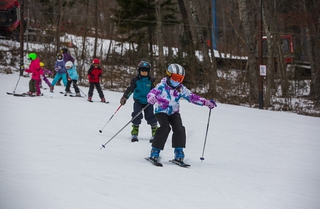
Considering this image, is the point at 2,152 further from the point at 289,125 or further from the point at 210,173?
the point at 289,125

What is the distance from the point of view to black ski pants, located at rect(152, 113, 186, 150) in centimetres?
746

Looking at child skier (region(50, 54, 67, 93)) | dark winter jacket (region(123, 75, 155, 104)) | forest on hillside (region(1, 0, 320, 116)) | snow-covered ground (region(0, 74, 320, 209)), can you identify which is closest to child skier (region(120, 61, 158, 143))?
dark winter jacket (region(123, 75, 155, 104))

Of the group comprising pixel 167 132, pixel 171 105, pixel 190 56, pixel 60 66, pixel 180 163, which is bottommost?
pixel 180 163

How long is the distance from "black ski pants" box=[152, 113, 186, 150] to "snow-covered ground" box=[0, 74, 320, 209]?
352mm

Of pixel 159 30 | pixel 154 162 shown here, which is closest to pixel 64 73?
pixel 159 30

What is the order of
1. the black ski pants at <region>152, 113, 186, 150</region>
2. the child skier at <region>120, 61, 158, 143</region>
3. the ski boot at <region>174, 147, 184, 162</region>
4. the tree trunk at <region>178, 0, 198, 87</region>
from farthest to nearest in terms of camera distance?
the tree trunk at <region>178, 0, 198, 87</region>
the child skier at <region>120, 61, 158, 143</region>
the ski boot at <region>174, 147, 184, 162</region>
the black ski pants at <region>152, 113, 186, 150</region>

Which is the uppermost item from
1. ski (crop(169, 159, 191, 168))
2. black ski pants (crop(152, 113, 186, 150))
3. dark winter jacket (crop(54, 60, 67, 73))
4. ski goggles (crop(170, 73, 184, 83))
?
dark winter jacket (crop(54, 60, 67, 73))

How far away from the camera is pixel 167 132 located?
24.6 ft

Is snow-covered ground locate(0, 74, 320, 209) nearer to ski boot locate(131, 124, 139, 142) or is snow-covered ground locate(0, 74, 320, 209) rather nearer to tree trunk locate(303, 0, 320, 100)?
ski boot locate(131, 124, 139, 142)

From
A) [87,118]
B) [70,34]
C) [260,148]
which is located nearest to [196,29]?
[70,34]

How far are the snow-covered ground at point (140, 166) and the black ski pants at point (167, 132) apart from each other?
1.16 feet

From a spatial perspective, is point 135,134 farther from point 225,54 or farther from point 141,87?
point 225,54

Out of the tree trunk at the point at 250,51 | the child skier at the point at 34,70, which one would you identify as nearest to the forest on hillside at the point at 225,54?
the tree trunk at the point at 250,51

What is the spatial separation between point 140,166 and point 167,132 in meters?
0.69
